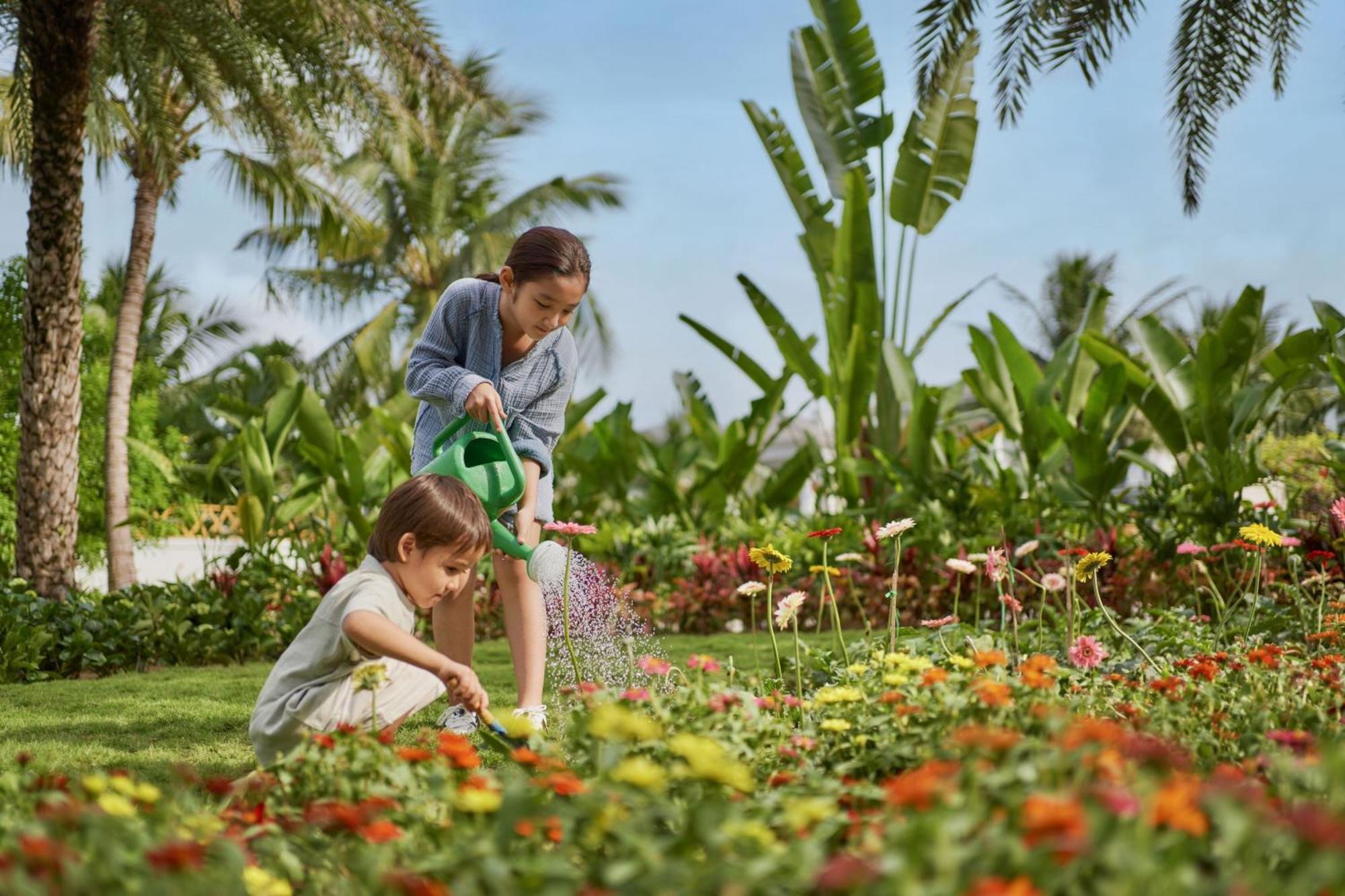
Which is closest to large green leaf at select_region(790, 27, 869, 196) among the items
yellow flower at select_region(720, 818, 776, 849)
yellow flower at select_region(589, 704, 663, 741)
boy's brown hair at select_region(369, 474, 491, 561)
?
boy's brown hair at select_region(369, 474, 491, 561)

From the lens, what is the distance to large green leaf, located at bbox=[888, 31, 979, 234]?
803cm

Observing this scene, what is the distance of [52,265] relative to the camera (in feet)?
22.5

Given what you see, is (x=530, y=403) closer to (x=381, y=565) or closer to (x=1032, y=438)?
(x=381, y=565)

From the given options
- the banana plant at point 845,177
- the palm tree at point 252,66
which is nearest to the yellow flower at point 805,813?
the banana plant at point 845,177

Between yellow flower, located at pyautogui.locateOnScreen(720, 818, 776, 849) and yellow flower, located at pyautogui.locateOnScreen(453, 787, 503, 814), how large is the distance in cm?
28

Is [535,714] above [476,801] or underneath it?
underneath

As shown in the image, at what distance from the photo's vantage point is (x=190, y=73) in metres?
9.40

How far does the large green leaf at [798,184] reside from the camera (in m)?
8.16

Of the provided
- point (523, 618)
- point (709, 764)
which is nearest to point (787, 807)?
point (709, 764)

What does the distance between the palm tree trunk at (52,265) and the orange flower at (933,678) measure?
608 centimetres

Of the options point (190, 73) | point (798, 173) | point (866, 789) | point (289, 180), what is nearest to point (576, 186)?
point (289, 180)

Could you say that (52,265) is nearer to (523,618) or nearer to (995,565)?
(523,618)

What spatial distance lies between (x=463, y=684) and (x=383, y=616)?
0.31 metres

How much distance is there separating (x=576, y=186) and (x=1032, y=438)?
17.5m
